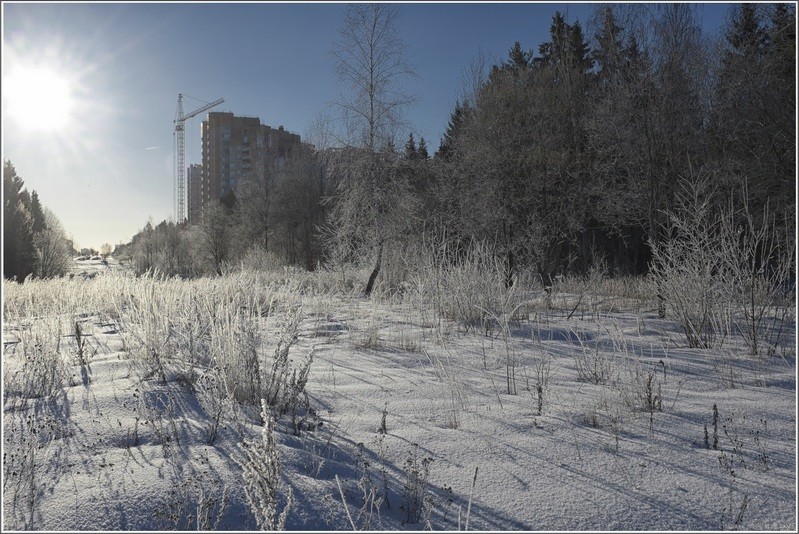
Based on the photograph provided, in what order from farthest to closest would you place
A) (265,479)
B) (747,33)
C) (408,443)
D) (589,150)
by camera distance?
(589,150)
(747,33)
(408,443)
(265,479)

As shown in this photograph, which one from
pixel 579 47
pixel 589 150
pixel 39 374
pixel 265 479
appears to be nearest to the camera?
pixel 265 479

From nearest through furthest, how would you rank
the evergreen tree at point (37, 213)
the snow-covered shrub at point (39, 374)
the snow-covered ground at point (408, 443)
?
1. the snow-covered ground at point (408, 443)
2. the snow-covered shrub at point (39, 374)
3. the evergreen tree at point (37, 213)

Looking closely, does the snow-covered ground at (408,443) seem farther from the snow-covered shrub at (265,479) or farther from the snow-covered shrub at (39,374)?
the snow-covered shrub at (265,479)

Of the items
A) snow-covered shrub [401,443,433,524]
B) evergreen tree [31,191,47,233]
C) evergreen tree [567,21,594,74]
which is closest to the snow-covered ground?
snow-covered shrub [401,443,433,524]

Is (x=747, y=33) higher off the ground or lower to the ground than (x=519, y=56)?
lower

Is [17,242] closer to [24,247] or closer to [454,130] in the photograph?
[24,247]

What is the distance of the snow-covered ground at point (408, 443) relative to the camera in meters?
2.07

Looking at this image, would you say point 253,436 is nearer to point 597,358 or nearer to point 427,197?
point 597,358

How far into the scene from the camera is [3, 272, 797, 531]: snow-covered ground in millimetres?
2070

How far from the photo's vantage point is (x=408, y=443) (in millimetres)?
2797

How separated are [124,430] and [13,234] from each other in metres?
26.7

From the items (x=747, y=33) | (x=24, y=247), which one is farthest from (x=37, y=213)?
(x=747, y=33)

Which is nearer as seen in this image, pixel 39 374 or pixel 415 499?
pixel 415 499

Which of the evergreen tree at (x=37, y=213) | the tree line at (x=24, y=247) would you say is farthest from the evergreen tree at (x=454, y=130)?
the evergreen tree at (x=37, y=213)
